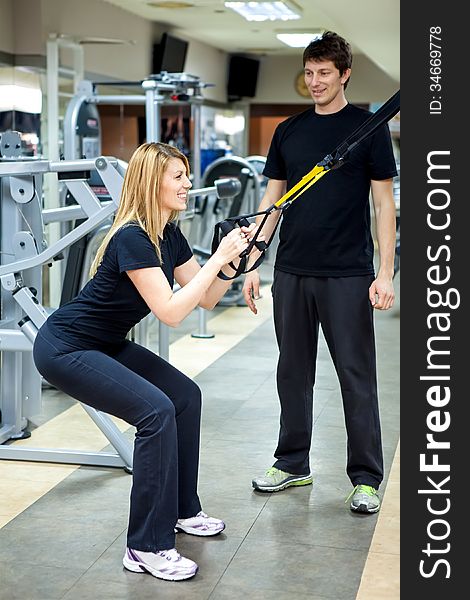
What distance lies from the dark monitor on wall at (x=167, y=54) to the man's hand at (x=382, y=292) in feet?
29.4

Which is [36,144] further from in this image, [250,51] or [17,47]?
[250,51]

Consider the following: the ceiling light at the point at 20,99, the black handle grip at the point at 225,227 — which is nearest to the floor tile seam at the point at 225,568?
the black handle grip at the point at 225,227

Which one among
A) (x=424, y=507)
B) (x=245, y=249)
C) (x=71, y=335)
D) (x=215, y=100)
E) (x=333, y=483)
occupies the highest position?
(x=215, y=100)

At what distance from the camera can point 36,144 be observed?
28.7ft

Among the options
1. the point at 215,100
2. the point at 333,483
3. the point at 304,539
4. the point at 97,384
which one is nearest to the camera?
the point at 97,384

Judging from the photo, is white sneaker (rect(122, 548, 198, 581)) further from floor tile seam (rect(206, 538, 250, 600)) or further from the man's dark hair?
the man's dark hair

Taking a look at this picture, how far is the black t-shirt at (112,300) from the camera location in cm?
281

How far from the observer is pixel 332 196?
3.31 meters

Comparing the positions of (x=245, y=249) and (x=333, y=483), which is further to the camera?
(x=333, y=483)

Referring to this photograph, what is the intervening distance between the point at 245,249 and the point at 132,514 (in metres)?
0.84

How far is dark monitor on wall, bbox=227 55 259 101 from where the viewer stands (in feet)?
50.6

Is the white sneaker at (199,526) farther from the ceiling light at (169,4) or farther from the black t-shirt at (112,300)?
the ceiling light at (169,4)

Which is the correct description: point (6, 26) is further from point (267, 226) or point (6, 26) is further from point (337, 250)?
point (337, 250)

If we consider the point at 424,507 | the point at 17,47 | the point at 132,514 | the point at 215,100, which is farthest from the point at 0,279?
the point at 215,100
